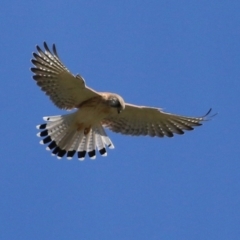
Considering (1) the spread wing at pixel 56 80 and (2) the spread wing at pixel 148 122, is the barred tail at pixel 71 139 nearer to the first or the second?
(2) the spread wing at pixel 148 122

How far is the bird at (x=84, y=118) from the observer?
11867 mm

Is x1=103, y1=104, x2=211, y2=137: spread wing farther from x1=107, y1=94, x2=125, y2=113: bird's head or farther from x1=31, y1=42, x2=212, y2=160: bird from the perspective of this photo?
x1=107, y1=94, x2=125, y2=113: bird's head

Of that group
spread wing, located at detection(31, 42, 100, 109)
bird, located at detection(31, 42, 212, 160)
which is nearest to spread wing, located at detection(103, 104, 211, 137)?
bird, located at detection(31, 42, 212, 160)

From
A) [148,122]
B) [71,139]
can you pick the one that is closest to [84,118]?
[71,139]

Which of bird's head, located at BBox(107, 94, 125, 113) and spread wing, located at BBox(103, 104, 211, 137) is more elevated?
spread wing, located at BBox(103, 104, 211, 137)

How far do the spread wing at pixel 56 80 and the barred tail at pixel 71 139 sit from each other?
659 millimetres

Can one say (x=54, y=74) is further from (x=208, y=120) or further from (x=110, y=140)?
(x=208, y=120)

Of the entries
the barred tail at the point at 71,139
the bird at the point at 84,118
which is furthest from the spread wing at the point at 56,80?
the barred tail at the point at 71,139

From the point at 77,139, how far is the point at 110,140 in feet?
1.90

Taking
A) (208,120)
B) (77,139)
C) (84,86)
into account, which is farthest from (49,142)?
(208,120)

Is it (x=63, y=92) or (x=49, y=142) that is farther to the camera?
(x=49, y=142)

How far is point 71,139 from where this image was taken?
514 inches

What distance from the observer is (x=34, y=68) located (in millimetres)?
11883

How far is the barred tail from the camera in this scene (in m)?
12.9
